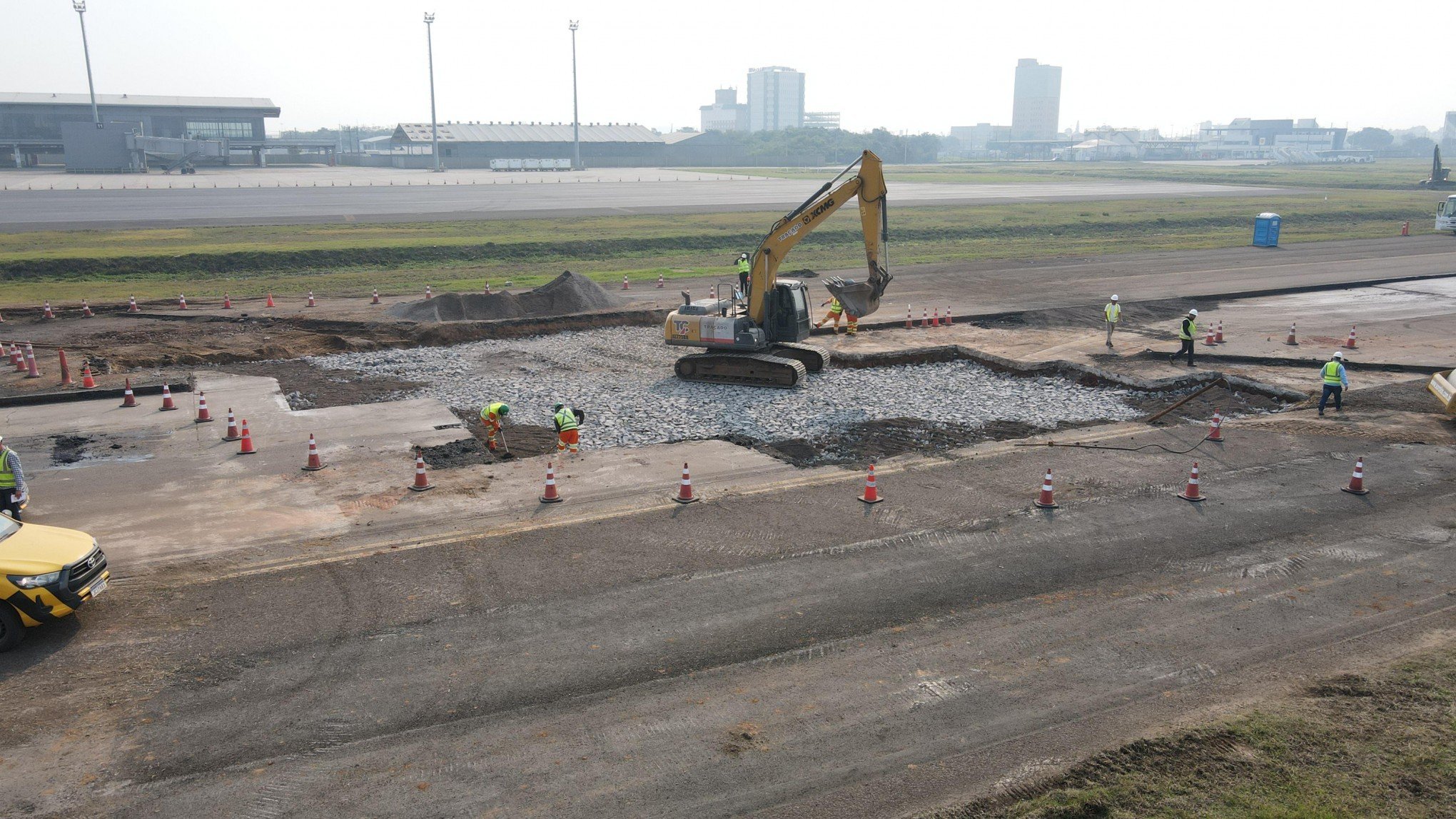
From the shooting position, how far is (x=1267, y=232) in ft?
165

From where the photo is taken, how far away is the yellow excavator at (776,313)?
22562 mm

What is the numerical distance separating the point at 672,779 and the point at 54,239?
5133 centimetres

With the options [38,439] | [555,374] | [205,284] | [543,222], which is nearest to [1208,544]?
[555,374]

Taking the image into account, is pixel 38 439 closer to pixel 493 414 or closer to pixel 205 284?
pixel 493 414

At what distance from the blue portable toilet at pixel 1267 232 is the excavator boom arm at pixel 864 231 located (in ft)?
118

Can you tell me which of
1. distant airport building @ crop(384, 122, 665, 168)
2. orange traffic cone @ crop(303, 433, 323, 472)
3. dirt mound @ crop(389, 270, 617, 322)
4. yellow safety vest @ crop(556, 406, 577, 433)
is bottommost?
orange traffic cone @ crop(303, 433, 323, 472)

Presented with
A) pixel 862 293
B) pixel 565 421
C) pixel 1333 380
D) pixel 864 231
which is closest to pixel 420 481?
pixel 565 421

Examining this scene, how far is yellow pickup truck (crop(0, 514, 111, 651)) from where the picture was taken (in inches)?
412

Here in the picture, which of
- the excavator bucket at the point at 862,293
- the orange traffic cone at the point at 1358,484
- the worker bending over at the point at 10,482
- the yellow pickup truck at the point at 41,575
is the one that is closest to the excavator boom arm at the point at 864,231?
the excavator bucket at the point at 862,293

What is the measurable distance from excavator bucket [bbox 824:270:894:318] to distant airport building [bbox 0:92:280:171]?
330 ft

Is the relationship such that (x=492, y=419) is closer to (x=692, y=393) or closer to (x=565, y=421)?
(x=565, y=421)

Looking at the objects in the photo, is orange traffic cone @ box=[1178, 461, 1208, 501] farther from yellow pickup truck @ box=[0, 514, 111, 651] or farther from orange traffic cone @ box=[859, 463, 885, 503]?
yellow pickup truck @ box=[0, 514, 111, 651]

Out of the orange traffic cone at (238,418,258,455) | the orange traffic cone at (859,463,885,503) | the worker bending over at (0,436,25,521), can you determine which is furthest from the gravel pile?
the worker bending over at (0,436,25,521)

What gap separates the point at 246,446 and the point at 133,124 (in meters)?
105
